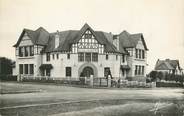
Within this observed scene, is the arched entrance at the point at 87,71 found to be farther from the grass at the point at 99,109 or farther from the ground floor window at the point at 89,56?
the grass at the point at 99,109

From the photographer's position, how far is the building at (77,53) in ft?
16.6

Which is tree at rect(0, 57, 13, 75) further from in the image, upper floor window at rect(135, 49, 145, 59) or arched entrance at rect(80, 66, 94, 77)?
upper floor window at rect(135, 49, 145, 59)

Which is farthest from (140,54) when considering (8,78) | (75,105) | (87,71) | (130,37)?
(8,78)

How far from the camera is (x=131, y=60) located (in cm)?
790

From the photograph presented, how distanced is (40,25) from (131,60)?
419 centimetres

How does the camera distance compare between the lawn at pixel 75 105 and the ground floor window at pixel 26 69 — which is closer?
the lawn at pixel 75 105

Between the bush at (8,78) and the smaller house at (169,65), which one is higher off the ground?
the smaller house at (169,65)

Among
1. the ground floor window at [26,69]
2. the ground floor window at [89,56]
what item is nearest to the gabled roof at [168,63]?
the ground floor window at [89,56]

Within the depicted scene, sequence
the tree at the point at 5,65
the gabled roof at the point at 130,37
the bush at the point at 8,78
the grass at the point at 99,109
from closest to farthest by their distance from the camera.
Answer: the grass at the point at 99,109 < the tree at the point at 5,65 < the bush at the point at 8,78 < the gabled roof at the point at 130,37

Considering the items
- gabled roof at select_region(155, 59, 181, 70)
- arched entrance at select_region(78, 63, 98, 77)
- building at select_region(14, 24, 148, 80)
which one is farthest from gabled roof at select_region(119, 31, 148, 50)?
arched entrance at select_region(78, 63, 98, 77)

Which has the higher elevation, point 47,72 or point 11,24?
point 11,24

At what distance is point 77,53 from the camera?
6910 millimetres

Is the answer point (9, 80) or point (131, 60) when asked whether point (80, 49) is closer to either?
point (131, 60)

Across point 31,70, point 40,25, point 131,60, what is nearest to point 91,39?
point 131,60
